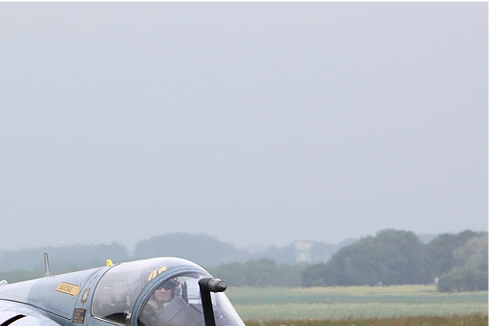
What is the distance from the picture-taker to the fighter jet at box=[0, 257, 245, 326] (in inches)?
334

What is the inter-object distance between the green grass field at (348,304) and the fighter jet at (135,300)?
12.2m

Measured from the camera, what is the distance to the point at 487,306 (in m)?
25.5

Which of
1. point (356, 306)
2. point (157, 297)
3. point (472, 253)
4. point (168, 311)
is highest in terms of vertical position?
point (472, 253)

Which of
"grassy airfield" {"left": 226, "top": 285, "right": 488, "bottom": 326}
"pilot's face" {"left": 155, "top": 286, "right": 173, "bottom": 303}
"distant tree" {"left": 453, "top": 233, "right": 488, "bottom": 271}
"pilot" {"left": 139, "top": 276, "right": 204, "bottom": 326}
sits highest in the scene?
"distant tree" {"left": 453, "top": 233, "right": 488, "bottom": 271}

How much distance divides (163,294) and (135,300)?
270mm

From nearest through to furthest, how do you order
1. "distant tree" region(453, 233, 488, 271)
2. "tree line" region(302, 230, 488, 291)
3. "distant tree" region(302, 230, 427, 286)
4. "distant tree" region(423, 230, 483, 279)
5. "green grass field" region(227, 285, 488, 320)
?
1. "green grass field" region(227, 285, 488, 320)
2. "tree line" region(302, 230, 488, 291)
3. "distant tree" region(302, 230, 427, 286)
4. "distant tree" region(423, 230, 483, 279)
5. "distant tree" region(453, 233, 488, 271)

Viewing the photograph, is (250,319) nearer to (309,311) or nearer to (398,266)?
(309,311)

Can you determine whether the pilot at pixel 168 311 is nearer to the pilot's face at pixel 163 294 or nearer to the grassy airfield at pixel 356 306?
the pilot's face at pixel 163 294

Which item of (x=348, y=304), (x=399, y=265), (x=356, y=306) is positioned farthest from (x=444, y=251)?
(x=356, y=306)

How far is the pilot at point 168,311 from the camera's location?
8.45 metres

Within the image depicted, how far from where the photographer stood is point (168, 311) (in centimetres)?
851

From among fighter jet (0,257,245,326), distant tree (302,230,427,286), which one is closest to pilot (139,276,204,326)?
fighter jet (0,257,245,326)

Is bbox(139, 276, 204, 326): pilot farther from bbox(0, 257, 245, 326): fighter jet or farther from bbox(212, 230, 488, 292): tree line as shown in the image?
bbox(212, 230, 488, 292): tree line

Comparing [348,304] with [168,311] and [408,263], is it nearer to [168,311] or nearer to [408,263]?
[408,263]
